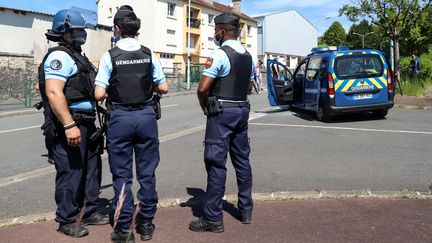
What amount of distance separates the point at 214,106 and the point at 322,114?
26.1ft

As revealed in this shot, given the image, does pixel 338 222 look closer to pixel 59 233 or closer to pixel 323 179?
pixel 323 179

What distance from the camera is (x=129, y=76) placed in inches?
150

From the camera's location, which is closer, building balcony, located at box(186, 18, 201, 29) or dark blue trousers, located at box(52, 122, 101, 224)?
dark blue trousers, located at box(52, 122, 101, 224)

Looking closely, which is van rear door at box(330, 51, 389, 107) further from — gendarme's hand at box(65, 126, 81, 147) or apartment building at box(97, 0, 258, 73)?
apartment building at box(97, 0, 258, 73)

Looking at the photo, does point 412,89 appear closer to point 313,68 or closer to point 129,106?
→ point 313,68

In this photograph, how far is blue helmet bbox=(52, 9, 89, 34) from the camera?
13.2ft

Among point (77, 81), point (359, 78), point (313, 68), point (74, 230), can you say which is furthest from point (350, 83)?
point (74, 230)

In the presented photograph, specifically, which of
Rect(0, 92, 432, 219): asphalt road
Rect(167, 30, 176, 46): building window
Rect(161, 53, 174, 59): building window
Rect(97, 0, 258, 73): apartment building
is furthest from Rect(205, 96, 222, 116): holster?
Rect(167, 30, 176, 46): building window

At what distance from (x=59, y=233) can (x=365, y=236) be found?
2671 mm

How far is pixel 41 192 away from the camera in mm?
5727

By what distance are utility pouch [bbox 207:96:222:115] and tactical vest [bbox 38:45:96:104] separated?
3.35ft

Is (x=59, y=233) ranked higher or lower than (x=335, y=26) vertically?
lower

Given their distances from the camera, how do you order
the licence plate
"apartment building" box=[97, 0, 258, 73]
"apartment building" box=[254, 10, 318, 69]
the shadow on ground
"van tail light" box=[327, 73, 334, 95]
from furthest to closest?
"apartment building" box=[254, 10, 318, 69] → "apartment building" box=[97, 0, 258, 73] → the licence plate → "van tail light" box=[327, 73, 334, 95] → the shadow on ground

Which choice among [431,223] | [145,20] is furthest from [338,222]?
[145,20]
